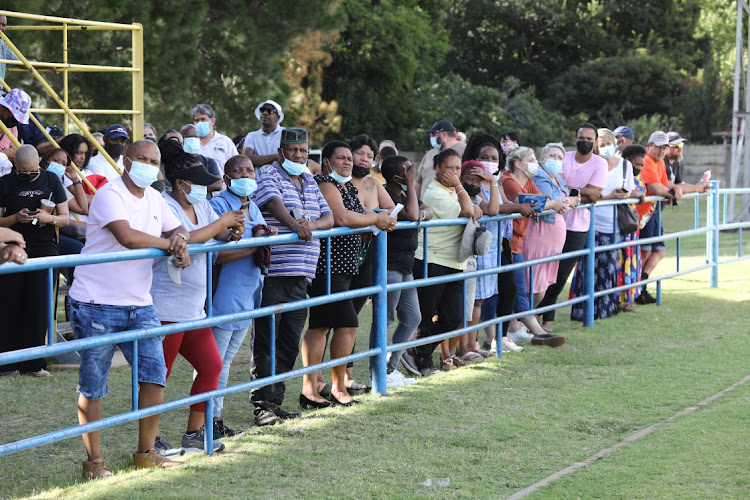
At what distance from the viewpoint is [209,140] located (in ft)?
35.1

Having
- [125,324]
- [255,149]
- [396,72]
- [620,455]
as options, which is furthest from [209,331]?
[396,72]

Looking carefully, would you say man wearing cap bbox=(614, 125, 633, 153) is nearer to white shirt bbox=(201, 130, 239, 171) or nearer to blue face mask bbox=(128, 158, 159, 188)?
white shirt bbox=(201, 130, 239, 171)

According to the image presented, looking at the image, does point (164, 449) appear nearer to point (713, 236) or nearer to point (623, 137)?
point (623, 137)

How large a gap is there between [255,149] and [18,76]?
9.95 m

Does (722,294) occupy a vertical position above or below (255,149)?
below

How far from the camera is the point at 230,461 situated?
565 cm

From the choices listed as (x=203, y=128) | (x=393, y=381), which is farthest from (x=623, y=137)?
(x=393, y=381)

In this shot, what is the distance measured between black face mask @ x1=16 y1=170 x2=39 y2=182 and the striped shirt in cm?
223

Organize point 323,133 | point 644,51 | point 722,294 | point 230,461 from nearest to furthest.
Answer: point 230,461
point 722,294
point 323,133
point 644,51

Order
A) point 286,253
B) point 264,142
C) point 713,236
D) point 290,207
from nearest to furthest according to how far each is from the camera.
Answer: point 286,253
point 290,207
point 264,142
point 713,236

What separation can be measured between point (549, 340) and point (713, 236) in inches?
197

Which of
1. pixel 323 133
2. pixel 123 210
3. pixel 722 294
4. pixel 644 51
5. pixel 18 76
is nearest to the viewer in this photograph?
pixel 123 210

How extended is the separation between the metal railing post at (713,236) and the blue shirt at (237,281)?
816cm

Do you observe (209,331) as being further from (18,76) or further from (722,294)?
(18,76)
